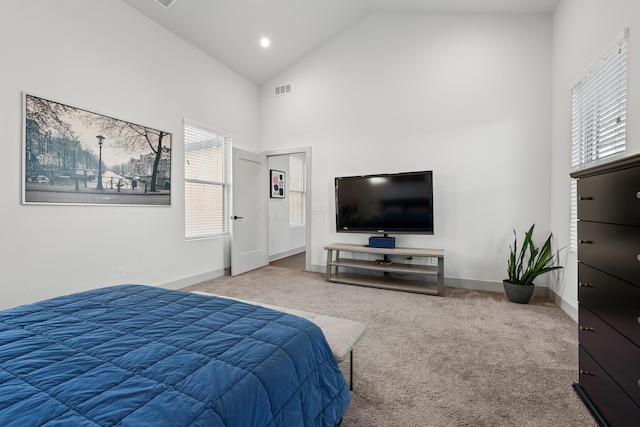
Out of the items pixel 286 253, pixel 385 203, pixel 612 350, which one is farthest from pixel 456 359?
pixel 286 253

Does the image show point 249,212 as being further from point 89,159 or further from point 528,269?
point 528,269

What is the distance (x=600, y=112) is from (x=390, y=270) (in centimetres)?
256

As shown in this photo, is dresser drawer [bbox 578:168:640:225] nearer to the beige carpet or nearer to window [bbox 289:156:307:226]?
the beige carpet

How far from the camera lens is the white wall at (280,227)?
238 inches

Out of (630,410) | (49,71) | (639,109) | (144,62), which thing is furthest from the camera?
(144,62)

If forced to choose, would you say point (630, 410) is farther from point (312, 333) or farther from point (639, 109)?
point (639, 109)

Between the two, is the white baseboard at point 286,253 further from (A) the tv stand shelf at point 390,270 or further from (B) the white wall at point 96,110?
(A) the tv stand shelf at point 390,270

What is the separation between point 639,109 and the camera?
194 centimetres

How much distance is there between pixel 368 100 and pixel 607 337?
383cm

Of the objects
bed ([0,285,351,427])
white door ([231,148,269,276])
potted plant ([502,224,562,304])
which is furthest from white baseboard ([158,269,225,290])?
potted plant ([502,224,562,304])

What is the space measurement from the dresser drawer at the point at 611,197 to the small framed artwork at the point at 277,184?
497cm

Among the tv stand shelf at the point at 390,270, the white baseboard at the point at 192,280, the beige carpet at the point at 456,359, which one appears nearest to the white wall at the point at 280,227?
the white baseboard at the point at 192,280

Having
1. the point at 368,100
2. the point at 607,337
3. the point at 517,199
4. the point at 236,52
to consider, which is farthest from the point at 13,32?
the point at 517,199

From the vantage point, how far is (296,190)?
7.00 metres
